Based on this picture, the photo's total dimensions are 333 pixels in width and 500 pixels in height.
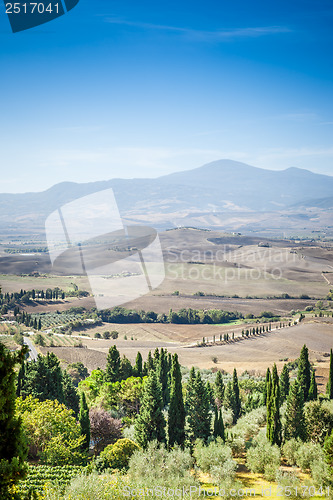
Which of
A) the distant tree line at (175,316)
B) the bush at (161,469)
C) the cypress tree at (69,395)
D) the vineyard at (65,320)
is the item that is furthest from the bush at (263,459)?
the distant tree line at (175,316)

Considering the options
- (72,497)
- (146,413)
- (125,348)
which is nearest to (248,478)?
(146,413)

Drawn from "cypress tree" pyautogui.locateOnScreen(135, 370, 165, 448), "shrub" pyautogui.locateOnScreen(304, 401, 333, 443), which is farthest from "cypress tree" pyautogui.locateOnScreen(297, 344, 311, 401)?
"cypress tree" pyautogui.locateOnScreen(135, 370, 165, 448)

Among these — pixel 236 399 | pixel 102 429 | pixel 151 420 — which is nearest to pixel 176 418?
pixel 151 420

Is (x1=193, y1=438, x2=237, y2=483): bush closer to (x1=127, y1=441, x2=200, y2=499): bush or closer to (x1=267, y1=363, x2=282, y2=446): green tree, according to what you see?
(x1=127, y1=441, x2=200, y2=499): bush

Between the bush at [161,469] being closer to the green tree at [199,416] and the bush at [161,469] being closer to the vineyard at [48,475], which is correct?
the vineyard at [48,475]

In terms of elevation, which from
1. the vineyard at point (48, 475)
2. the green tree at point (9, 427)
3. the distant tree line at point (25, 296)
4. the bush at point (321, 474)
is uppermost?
the green tree at point (9, 427)

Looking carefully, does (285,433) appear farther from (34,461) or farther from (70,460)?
(34,461)
